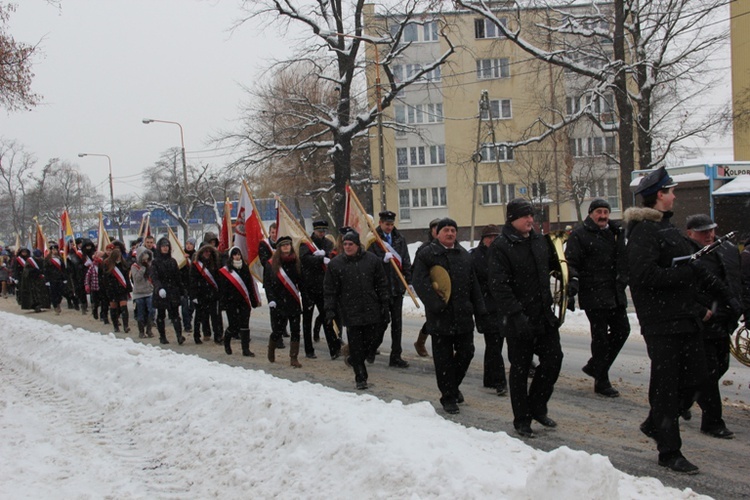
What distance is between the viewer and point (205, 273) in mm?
12609

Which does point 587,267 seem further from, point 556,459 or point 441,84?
point 441,84

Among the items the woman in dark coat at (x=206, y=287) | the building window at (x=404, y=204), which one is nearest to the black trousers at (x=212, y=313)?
the woman in dark coat at (x=206, y=287)

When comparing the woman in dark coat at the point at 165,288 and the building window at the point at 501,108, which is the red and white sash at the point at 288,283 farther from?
the building window at the point at 501,108

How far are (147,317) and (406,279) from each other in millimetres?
6401

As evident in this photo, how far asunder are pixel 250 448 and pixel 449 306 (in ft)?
7.69

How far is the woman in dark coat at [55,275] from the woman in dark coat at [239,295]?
37.9ft

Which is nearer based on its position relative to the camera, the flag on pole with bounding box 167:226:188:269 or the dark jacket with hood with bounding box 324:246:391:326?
the dark jacket with hood with bounding box 324:246:391:326

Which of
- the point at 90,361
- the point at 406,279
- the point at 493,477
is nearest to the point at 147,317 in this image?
the point at 90,361

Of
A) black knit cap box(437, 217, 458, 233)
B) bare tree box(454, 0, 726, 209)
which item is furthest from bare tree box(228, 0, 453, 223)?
black knit cap box(437, 217, 458, 233)

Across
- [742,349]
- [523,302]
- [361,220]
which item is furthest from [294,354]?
[742,349]

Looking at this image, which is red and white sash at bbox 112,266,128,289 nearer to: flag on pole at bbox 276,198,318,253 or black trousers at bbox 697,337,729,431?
flag on pole at bbox 276,198,318,253

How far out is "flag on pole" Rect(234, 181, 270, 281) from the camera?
1134cm

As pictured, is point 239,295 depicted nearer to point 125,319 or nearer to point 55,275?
point 125,319

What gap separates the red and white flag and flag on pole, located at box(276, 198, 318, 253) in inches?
15.1
